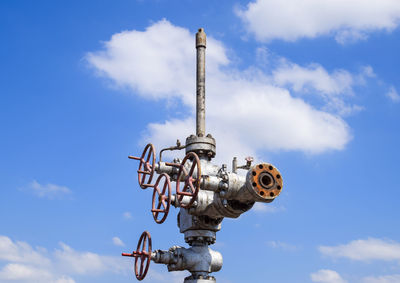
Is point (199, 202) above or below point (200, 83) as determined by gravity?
below

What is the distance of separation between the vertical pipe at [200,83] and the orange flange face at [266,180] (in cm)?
289

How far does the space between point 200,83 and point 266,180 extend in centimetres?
378

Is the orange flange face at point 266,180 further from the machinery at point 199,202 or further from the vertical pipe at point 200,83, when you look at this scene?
the vertical pipe at point 200,83

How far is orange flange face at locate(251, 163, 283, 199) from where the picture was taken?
31.0ft

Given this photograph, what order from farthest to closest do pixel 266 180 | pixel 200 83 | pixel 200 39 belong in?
1. pixel 200 39
2. pixel 200 83
3. pixel 266 180

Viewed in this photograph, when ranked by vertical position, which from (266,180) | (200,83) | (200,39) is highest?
(200,39)

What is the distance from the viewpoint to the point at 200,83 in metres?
12.6

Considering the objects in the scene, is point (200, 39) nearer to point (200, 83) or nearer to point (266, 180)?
point (200, 83)

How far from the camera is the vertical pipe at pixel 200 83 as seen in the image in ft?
40.5

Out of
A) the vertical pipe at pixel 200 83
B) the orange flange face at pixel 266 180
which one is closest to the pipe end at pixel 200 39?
the vertical pipe at pixel 200 83

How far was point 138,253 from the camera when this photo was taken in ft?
37.2

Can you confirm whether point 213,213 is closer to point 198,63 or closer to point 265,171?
point 265,171

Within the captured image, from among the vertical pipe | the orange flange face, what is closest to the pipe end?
the vertical pipe

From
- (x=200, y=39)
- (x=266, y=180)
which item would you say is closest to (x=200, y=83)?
(x=200, y=39)
